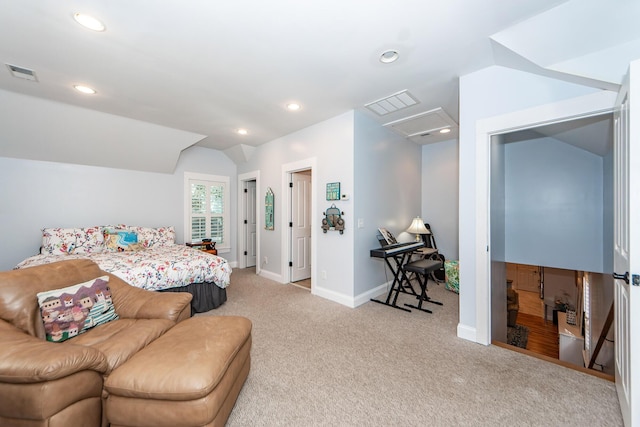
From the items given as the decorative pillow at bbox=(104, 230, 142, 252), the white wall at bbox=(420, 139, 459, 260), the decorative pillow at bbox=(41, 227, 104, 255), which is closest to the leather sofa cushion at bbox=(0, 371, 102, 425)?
the decorative pillow at bbox=(104, 230, 142, 252)

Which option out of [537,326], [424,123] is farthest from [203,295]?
[537,326]

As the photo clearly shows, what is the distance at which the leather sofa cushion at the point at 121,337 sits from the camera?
1531 millimetres

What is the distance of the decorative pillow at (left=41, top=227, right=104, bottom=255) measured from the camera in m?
3.60

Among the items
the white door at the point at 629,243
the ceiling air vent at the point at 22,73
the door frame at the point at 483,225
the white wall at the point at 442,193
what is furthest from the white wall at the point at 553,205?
the ceiling air vent at the point at 22,73

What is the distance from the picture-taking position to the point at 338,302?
3588 millimetres

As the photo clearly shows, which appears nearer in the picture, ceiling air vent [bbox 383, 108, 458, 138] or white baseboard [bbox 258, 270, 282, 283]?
ceiling air vent [bbox 383, 108, 458, 138]

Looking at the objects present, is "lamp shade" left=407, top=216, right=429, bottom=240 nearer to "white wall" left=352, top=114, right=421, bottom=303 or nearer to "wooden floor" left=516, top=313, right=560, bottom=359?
"white wall" left=352, top=114, right=421, bottom=303

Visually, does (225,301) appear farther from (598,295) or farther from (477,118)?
(598,295)

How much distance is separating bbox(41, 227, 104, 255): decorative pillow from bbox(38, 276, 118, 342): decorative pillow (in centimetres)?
243

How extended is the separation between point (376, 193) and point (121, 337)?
10.8 feet

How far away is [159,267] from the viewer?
120 inches

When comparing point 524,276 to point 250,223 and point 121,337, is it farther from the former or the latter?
point 121,337

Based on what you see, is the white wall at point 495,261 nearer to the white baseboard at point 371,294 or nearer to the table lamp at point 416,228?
the table lamp at point 416,228

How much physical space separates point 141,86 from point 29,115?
1812mm
